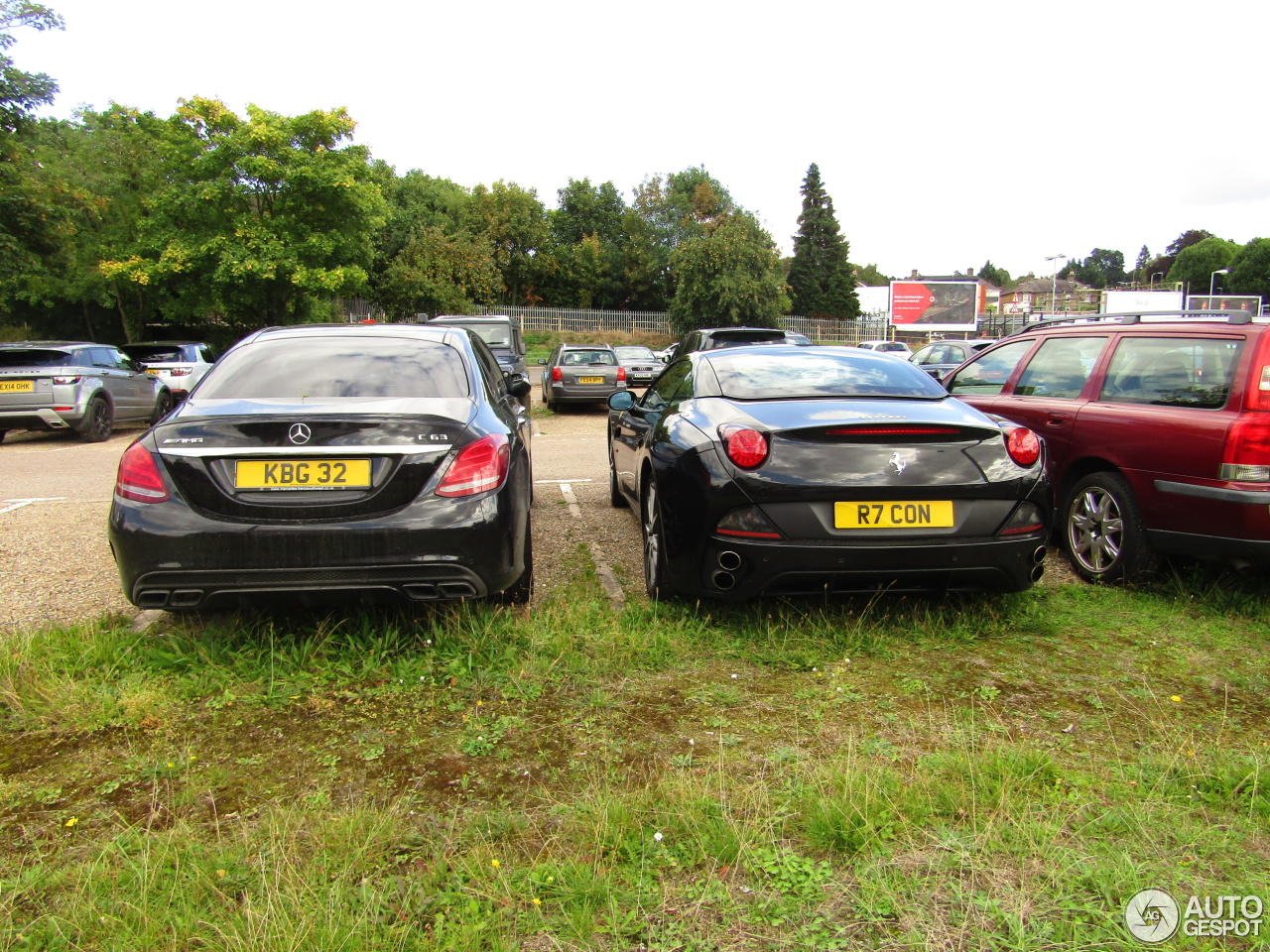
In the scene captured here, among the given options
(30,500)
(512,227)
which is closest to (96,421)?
(30,500)

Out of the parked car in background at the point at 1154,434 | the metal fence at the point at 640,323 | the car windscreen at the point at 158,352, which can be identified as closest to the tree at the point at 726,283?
the metal fence at the point at 640,323

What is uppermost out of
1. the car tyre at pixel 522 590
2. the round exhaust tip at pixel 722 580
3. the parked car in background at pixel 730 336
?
the parked car in background at pixel 730 336

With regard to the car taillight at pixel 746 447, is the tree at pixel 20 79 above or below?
above

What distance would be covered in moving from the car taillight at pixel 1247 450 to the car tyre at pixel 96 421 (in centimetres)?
1438

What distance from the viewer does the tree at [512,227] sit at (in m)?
53.2

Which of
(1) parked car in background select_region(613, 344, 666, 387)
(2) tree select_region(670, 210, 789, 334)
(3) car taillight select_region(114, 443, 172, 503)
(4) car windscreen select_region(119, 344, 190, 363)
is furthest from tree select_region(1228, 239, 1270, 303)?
(3) car taillight select_region(114, 443, 172, 503)

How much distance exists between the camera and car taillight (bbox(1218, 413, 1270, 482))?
4098 mm

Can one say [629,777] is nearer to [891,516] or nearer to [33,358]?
[891,516]

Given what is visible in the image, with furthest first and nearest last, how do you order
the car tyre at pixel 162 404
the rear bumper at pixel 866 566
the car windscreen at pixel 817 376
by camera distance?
1. the car tyre at pixel 162 404
2. the car windscreen at pixel 817 376
3. the rear bumper at pixel 866 566

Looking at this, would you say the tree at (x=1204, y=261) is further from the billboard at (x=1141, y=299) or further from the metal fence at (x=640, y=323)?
the metal fence at (x=640, y=323)

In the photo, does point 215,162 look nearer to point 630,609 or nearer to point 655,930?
point 630,609

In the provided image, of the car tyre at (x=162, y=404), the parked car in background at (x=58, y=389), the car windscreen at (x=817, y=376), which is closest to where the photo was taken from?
the car windscreen at (x=817, y=376)

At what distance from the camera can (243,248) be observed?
79.2 feet

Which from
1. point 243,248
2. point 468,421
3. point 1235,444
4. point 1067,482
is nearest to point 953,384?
point 1067,482
